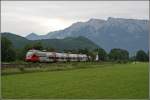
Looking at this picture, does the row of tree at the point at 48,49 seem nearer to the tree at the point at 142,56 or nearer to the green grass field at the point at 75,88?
the tree at the point at 142,56

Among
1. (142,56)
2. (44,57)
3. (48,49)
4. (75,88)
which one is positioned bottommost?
(142,56)

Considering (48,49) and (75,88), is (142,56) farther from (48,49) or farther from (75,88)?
(75,88)

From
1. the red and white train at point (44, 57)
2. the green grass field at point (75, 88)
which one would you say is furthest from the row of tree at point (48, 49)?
the green grass field at point (75, 88)

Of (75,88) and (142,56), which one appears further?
(142,56)

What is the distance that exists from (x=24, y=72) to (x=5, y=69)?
10.4 ft

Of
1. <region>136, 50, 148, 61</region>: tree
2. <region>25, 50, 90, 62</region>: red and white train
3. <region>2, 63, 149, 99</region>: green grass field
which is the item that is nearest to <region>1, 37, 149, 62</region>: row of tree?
<region>136, 50, 148, 61</region>: tree

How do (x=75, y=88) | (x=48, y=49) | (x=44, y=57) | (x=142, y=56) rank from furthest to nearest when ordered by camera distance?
(x=142, y=56), (x=48, y=49), (x=44, y=57), (x=75, y=88)

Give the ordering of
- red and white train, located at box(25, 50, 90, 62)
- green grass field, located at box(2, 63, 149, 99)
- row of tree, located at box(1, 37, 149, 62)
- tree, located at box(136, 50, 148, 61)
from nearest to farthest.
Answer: green grass field, located at box(2, 63, 149, 99), red and white train, located at box(25, 50, 90, 62), row of tree, located at box(1, 37, 149, 62), tree, located at box(136, 50, 148, 61)

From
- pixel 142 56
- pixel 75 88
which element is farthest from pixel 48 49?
pixel 75 88

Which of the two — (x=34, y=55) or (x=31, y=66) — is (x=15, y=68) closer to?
(x=31, y=66)

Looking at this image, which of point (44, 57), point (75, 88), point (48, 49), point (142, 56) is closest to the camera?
point (75, 88)

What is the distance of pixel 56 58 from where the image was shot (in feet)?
216

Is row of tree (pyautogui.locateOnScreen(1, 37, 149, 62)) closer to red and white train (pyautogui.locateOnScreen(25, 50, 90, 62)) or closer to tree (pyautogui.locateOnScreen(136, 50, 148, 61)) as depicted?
tree (pyautogui.locateOnScreen(136, 50, 148, 61))

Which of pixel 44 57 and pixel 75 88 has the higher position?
pixel 44 57
